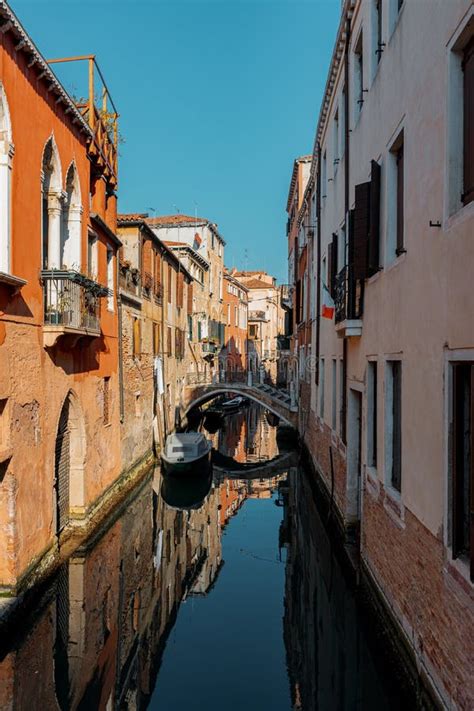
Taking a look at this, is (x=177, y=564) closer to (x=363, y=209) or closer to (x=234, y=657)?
(x=234, y=657)

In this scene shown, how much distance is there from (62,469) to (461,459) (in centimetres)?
703

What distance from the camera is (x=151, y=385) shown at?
698 inches

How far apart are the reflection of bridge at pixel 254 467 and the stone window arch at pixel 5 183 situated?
12489 millimetres

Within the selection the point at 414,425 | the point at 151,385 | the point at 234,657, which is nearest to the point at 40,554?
the point at 234,657

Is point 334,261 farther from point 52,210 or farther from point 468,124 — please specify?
point 468,124

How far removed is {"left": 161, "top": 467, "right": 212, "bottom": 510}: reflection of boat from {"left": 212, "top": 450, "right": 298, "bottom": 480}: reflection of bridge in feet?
4.14

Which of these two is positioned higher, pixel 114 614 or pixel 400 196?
pixel 400 196

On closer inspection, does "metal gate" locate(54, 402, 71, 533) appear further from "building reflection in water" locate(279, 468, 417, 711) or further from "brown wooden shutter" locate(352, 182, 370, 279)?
"brown wooden shutter" locate(352, 182, 370, 279)

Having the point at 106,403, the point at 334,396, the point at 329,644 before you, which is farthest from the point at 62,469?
the point at 334,396

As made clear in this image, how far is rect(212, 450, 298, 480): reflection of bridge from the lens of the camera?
18.0 metres

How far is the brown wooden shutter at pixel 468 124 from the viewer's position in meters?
4.12

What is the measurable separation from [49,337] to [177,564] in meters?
4.70

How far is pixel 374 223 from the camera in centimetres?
725

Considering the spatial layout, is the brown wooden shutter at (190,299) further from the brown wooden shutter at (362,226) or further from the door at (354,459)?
the brown wooden shutter at (362,226)
